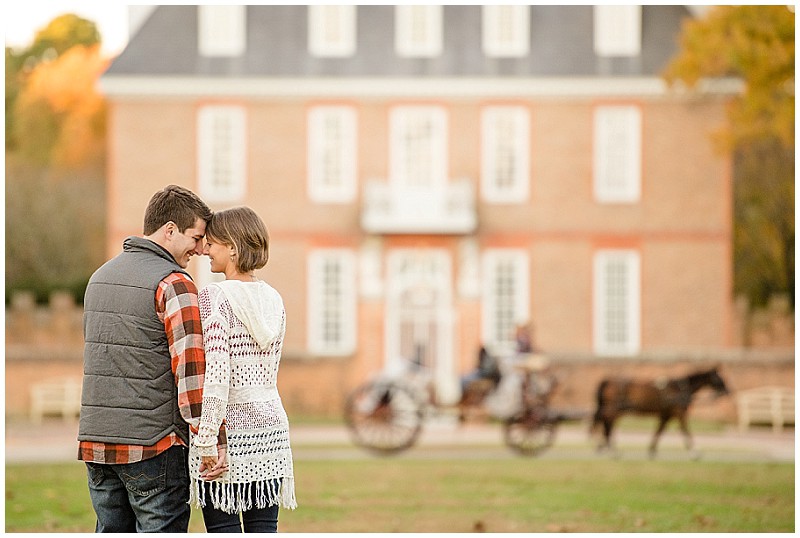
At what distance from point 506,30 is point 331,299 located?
22.8 feet

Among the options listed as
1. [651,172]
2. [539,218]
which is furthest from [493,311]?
[651,172]

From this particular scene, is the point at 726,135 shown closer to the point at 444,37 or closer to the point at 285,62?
the point at 444,37

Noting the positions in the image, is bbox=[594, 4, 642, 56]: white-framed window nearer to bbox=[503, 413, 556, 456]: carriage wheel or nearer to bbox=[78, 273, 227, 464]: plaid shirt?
bbox=[503, 413, 556, 456]: carriage wheel

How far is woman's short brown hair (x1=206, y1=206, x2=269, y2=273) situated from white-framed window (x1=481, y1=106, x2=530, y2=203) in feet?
76.7

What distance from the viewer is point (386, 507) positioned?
11219mm

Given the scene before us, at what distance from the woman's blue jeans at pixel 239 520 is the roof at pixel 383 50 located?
23555mm

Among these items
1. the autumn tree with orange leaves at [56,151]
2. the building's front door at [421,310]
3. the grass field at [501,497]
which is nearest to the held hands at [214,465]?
the grass field at [501,497]

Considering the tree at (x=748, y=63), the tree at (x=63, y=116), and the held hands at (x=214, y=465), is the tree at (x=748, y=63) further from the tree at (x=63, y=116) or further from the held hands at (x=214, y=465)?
the tree at (x=63, y=116)

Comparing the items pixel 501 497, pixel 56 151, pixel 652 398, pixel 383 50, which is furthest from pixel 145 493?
pixel 56 151

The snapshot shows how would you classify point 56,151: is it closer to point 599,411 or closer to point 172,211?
point 599,411

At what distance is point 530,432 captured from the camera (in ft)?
58.2

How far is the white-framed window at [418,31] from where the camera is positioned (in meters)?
28.8

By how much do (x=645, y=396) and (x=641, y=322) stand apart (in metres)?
10.2

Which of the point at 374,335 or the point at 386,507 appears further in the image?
the point at 374,335
